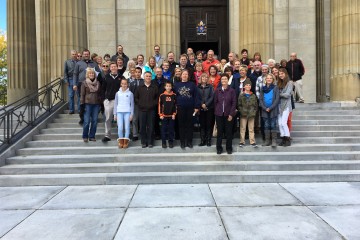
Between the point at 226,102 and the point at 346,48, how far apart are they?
28.1 feet

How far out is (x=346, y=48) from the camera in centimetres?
1380

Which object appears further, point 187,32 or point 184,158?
point 187,32

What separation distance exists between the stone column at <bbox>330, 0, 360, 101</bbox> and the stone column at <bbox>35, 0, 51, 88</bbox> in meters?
14.5

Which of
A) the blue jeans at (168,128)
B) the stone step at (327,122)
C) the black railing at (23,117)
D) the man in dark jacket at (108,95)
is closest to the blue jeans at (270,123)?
the stone step at (327,122)

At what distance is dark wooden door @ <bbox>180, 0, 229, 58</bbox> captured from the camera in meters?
17.0

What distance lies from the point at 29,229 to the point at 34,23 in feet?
55.8

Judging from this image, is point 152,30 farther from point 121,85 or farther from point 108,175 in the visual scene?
point 108,175

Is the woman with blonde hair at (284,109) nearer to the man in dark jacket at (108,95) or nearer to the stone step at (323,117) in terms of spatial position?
the stone step at (323,117)

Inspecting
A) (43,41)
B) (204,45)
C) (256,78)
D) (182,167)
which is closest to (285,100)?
(256,78)

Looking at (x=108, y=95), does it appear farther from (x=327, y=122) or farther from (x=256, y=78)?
(x=327, y=122)

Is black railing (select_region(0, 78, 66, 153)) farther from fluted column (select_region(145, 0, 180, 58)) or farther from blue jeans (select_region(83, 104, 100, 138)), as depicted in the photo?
fluted column (select_region(145, 0, 180, 58))

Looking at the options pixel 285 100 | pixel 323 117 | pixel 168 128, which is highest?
pixel 285 100

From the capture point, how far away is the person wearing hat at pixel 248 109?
838cm

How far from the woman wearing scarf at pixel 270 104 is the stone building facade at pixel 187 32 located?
16.3 ft
